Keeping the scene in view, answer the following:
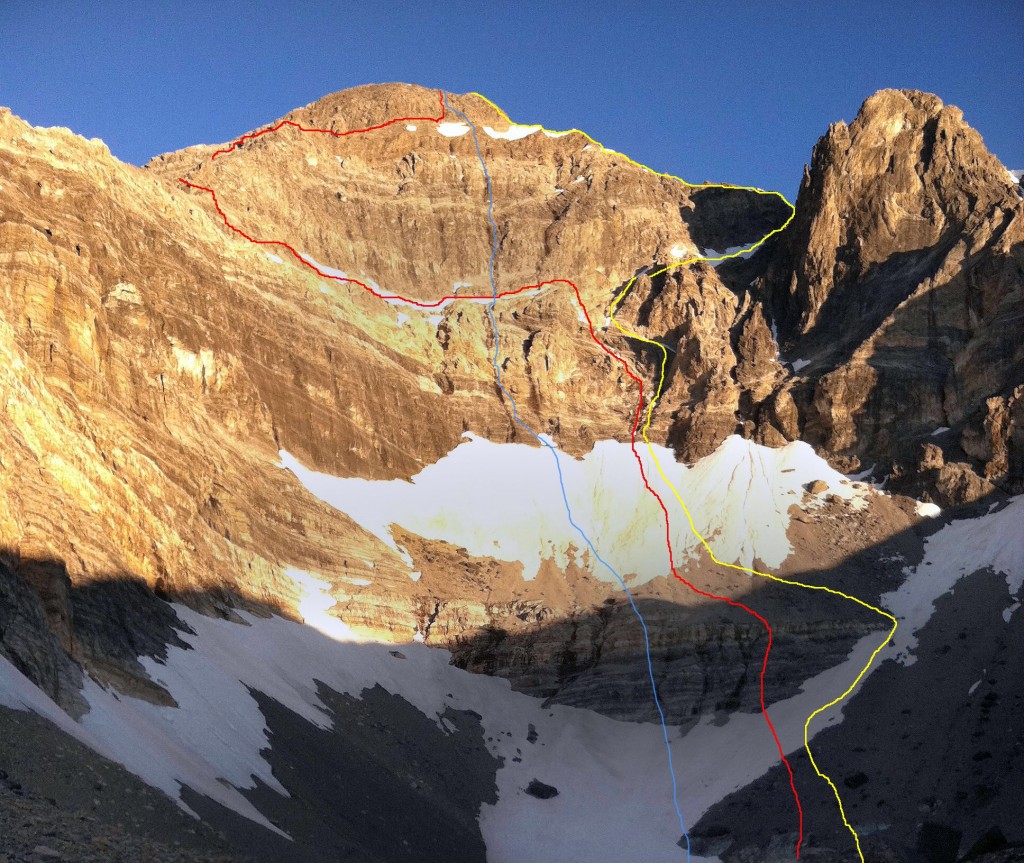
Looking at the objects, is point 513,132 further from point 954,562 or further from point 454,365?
point 954,562

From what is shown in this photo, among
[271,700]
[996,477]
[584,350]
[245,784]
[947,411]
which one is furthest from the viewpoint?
[584,350]

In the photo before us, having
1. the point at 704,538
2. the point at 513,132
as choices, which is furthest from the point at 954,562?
the point at 513,132

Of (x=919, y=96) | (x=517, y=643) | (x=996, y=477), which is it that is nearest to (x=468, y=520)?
(x=517, y=643)

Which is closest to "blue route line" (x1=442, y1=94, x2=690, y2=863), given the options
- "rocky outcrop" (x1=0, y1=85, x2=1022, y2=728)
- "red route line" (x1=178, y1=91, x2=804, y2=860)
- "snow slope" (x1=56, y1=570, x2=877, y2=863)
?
"snow slope" (x1=56, y1=570, x2=877, y2=863)

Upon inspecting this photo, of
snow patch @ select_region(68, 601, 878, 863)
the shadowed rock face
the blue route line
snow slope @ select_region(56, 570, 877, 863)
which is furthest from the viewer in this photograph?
the shadowed rock face

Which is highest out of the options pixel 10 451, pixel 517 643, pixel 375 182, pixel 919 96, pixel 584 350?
pixel 919 96

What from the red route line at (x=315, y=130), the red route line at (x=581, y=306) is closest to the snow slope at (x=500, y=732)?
the red route line at (x=581, y=306)

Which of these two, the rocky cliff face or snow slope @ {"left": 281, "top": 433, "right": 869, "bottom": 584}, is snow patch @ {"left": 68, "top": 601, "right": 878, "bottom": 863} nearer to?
the rocky cliff face

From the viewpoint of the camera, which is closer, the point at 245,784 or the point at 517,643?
the point at 245,784

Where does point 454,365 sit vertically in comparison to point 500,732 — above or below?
above

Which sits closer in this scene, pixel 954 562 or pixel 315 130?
pixel 954 562

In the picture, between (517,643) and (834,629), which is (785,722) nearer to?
(834,629)
